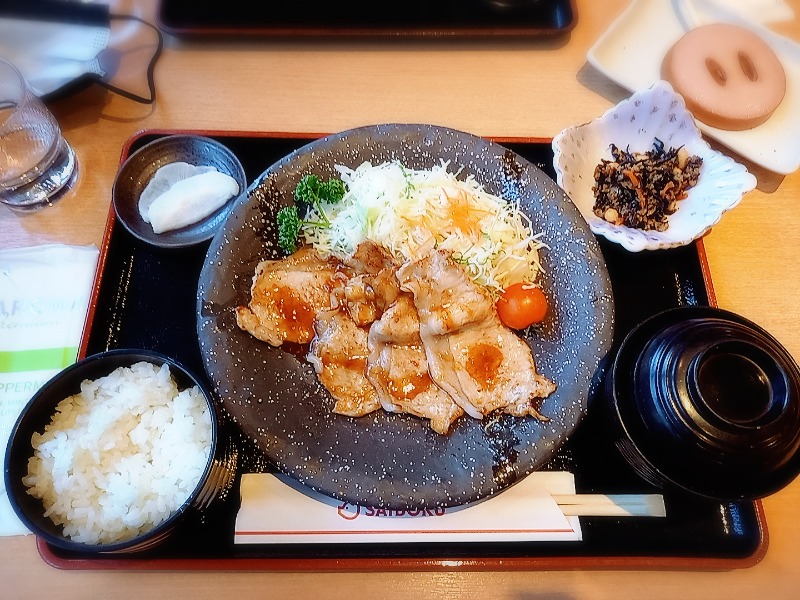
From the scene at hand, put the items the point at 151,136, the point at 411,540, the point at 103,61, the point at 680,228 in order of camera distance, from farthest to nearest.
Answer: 1. the point at 103,61
2. the point at 151,136
3. the point at 680,228
4. the point at 411,540

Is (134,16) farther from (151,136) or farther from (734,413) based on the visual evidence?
(734,413)

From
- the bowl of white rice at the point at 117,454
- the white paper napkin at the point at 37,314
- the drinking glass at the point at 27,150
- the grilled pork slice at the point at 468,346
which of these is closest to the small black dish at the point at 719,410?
the grilled pork slice at the point at 468,346

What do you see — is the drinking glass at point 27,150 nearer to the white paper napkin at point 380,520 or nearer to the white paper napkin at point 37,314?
the white paper napkin at point 37,314

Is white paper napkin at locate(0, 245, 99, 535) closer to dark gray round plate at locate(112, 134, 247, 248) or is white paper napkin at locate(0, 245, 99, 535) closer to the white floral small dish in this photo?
dark gray round plate at locate(112, 134, 247, 248)

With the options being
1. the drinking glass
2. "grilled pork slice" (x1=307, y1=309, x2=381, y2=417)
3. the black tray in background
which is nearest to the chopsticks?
the black tray in background

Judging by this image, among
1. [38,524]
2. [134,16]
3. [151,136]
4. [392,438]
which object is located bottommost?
[38,524]

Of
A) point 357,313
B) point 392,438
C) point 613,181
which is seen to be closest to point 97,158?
point 357,313
